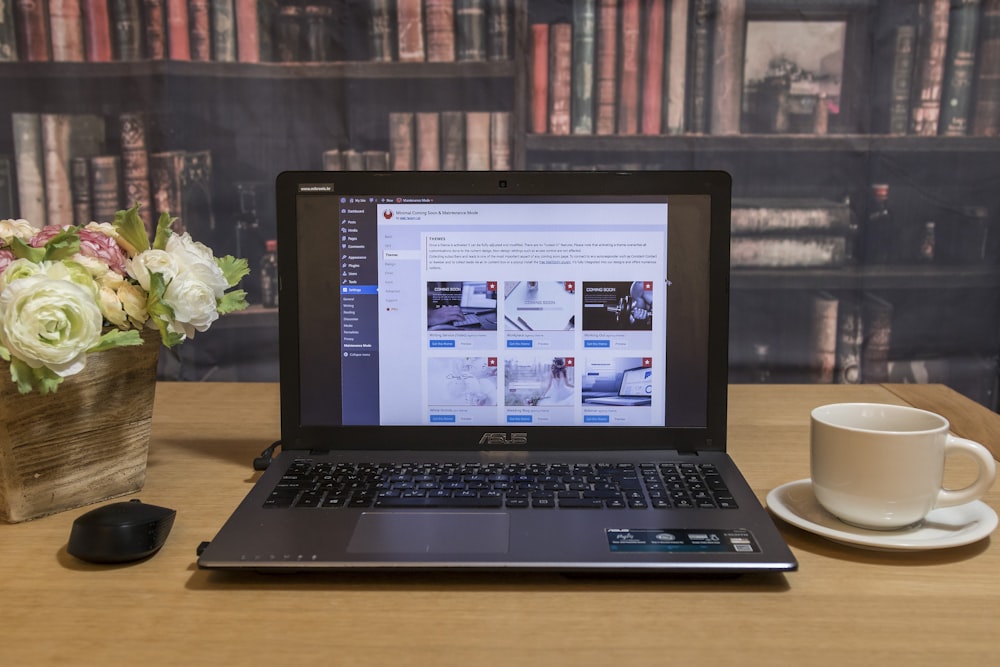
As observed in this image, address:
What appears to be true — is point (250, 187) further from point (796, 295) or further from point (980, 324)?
point (980, 324)

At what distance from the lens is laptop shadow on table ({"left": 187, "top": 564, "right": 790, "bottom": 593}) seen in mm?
699

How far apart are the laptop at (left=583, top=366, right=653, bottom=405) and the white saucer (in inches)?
6.6

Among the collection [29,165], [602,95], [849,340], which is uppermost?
[602,95]

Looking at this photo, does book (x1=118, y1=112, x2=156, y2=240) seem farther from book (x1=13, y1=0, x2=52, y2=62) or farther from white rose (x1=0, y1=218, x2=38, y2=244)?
white rose (x1=0, y1=218, x2=38, y2=244)

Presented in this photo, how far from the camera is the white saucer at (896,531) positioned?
0.75 meters

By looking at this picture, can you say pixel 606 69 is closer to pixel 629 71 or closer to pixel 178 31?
pixel 629 71

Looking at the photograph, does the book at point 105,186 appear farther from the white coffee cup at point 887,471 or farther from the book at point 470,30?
the white coffee cup at point 887,471

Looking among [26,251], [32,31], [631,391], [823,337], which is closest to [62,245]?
[26,251]

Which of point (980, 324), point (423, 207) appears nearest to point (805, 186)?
point (980, 324)

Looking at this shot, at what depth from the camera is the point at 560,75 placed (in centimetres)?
218

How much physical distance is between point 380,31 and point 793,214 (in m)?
1.07

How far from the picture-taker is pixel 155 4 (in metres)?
2.12

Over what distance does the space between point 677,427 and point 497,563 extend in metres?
0.33

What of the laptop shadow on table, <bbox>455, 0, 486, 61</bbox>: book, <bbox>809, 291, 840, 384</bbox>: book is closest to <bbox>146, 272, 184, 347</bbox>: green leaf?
the laptop shadow on table
